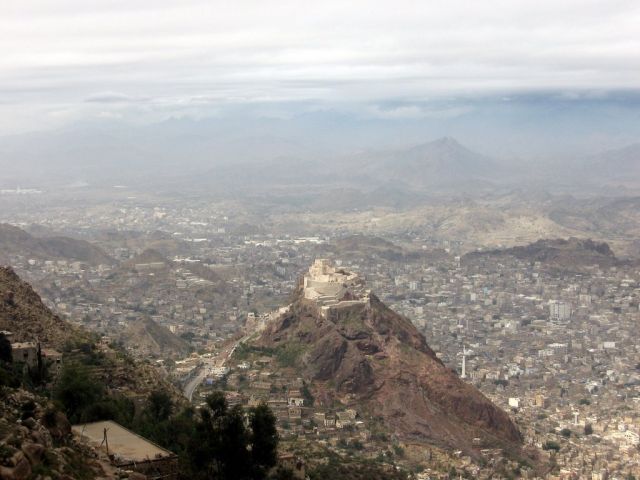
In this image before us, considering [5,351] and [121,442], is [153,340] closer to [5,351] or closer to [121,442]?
[5,351]

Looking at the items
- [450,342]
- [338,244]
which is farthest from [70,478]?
[338,244]

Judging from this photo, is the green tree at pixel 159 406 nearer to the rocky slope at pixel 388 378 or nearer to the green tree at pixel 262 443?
the green tree at pixel 262 443

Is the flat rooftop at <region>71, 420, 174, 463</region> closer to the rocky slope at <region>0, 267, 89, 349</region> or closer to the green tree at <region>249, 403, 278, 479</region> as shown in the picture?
the green tree at <region>249, 403, 278, 479</region>

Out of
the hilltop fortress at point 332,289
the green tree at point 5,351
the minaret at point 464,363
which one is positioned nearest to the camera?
the green tree at point 5,351

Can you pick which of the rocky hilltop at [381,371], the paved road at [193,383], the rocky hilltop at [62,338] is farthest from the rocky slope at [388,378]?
the rocky hilltop at [62,338]

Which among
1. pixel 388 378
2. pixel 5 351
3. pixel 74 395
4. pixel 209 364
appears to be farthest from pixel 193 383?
pixel 74 395

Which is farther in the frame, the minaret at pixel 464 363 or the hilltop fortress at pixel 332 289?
the minaret at pixel 464 363
